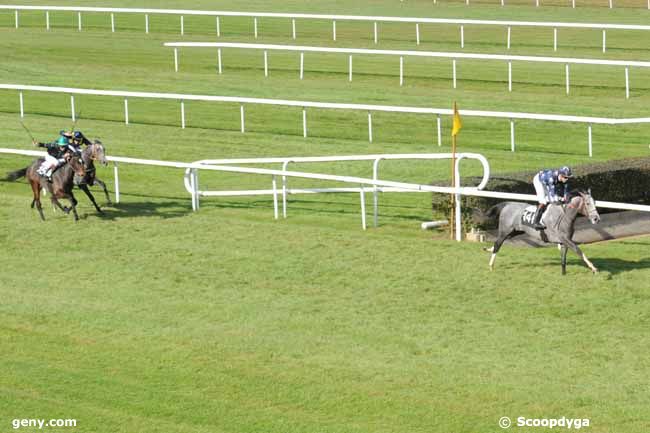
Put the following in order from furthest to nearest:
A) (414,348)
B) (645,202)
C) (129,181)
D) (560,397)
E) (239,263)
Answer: (129,181) → (645,202) → (239,263) → (414,348) → (560,397)

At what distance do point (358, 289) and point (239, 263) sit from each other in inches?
68.9

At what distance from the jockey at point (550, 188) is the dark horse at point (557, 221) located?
72mm

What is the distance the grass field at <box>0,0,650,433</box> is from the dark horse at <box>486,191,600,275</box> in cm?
27

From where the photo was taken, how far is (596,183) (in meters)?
17.6

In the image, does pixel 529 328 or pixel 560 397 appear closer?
pixel 560 397

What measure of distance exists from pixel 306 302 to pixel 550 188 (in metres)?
2.88

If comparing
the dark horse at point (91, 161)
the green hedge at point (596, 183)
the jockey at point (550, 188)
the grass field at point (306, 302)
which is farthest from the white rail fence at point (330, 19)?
the jockey at point (550, 188)

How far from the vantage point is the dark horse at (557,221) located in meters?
13.7

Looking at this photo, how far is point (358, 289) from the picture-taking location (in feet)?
44.8

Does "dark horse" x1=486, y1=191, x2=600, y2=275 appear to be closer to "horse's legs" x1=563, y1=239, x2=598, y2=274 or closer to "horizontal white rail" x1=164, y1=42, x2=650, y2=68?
"horse's legs" x1=563, y1=239, x2=598, y2=274

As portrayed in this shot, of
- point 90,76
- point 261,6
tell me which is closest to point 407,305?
point 90,76

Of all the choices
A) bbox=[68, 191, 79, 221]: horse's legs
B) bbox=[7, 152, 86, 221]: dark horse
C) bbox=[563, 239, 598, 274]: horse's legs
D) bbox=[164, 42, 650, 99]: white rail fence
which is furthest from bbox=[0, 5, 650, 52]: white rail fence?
bbox=[563, 239, 598, 274]: horse's legs

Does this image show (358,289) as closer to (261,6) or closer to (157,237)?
(157,237)

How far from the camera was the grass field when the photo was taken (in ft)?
34.5
